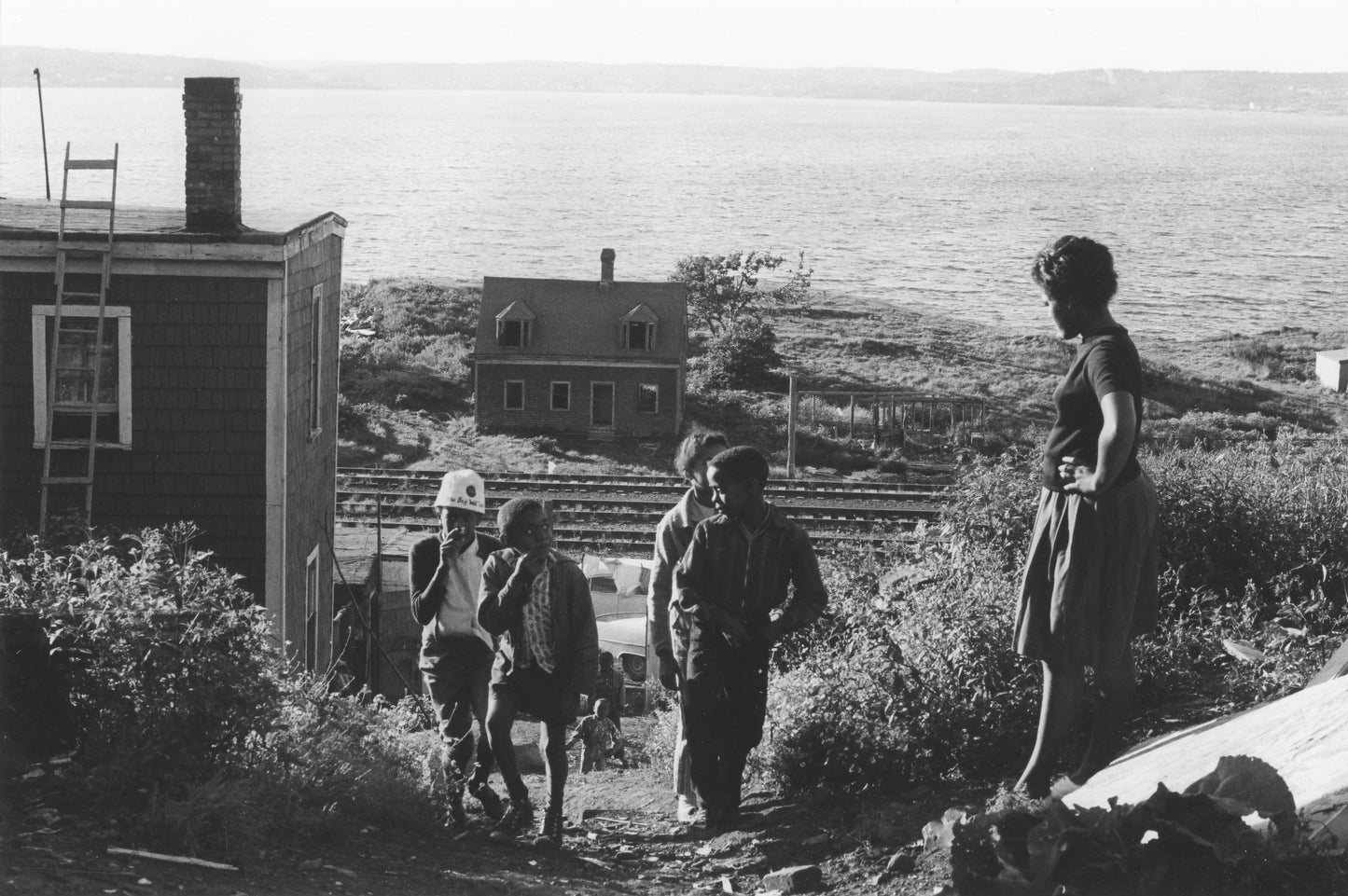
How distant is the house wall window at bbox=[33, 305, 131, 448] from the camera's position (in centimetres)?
1354

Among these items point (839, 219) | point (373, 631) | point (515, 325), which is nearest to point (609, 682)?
point (373, 631)

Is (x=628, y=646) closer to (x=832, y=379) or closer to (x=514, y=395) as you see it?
(x=514, y=395)

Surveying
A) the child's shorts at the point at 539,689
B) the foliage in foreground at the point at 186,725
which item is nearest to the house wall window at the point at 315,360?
the foliage in foreground at the point at 186,725

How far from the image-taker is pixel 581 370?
44094mm

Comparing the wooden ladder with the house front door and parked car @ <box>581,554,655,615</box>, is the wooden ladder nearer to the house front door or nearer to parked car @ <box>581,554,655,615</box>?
parked car @ <box>581,554,655,615</box>

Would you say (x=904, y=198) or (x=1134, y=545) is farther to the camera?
(x=904, y=198)

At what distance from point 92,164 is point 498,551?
8932 millimetres

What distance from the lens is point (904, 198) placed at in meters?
164

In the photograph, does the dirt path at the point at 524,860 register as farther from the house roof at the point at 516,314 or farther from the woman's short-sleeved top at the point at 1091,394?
the house roof at the point at 516,314

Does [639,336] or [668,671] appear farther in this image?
[639,336]

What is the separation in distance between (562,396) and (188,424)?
30426 mm

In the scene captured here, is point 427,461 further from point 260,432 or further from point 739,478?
point 739,478

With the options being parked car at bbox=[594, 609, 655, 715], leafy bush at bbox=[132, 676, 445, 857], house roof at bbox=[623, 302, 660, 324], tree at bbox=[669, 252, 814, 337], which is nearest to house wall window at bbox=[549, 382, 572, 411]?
house roof at bbox=[623, 302, 660, 324]

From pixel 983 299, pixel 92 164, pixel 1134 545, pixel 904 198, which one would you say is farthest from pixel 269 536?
pixel 904 198
